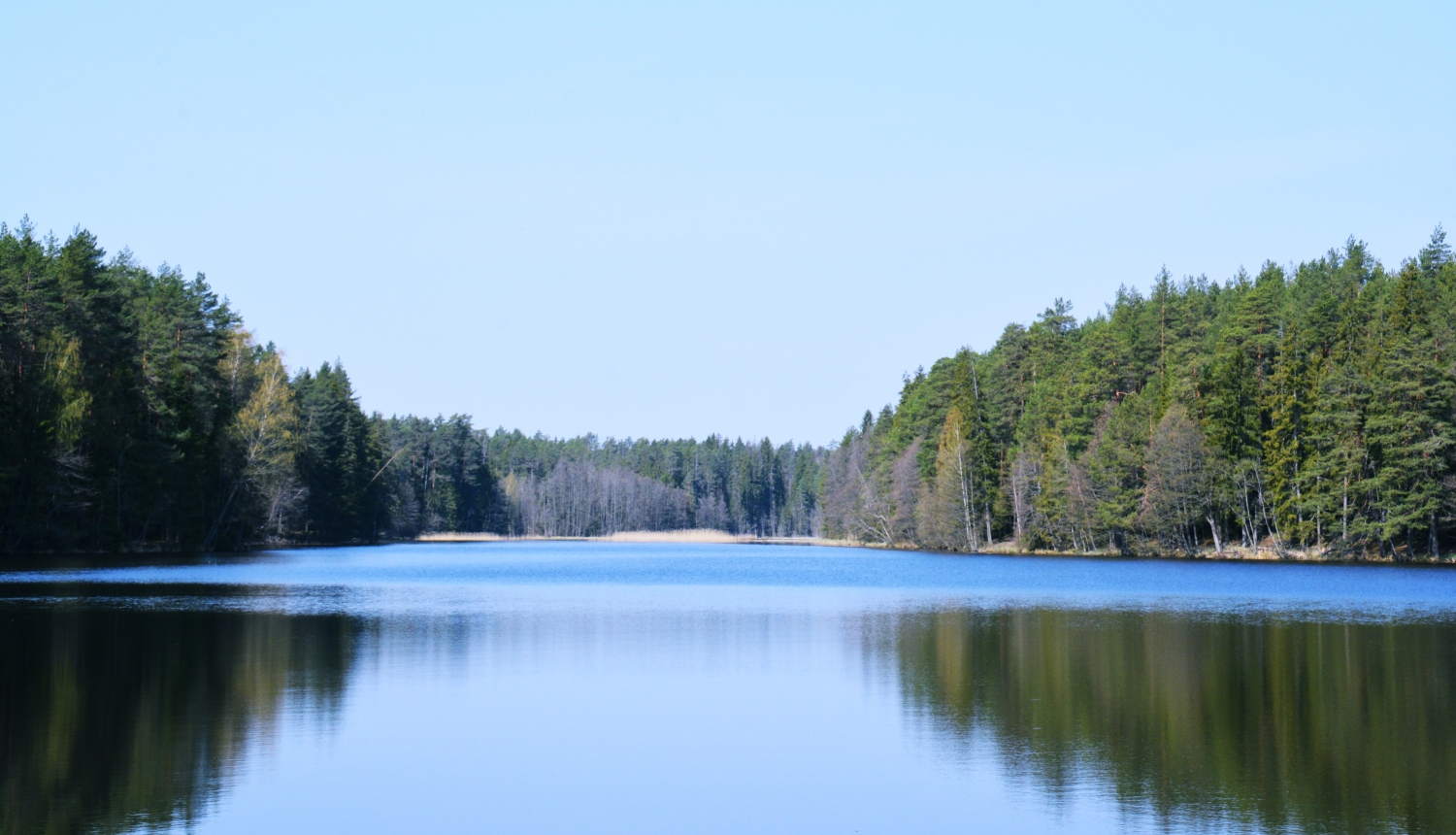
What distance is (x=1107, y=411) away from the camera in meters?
85.1

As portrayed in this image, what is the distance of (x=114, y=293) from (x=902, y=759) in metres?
66.2

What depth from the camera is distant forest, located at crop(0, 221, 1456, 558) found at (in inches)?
2477

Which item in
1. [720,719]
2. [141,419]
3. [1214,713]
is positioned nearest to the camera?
[720,719]

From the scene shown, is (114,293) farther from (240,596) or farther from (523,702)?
(523,702)

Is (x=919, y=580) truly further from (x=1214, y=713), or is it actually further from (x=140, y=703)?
(x=140, y=703)

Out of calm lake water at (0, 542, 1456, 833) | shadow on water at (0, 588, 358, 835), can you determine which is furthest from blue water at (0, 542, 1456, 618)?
shadow on water at (0, 588, 358, 835)

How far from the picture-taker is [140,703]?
16.6m

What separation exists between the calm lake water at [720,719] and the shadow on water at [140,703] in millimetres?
58

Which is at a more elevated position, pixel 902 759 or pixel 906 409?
pixel 906 409

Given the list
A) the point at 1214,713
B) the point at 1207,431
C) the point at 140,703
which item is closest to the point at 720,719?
the point at 1214,713

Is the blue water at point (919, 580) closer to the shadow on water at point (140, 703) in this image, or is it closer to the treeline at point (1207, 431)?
the treeline at point (1207, 431)

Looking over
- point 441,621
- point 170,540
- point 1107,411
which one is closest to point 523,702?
point 441,621

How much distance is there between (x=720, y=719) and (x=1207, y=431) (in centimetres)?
6539

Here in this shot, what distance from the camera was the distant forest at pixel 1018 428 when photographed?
62.9 meters
